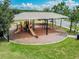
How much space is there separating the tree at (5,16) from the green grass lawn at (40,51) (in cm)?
Result: 245

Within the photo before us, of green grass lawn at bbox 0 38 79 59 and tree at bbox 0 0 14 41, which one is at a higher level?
tree at bbox 0 0 14 41

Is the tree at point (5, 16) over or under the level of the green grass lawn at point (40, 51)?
over

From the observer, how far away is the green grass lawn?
66.7 feet

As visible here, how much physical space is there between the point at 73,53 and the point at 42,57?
178 inches

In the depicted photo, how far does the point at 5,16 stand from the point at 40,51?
339 inches

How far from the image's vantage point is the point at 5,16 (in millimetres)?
26156

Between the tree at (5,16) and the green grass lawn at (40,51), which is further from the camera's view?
the tree at (5,16)

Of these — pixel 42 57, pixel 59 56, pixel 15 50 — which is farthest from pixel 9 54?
pixel 59 56

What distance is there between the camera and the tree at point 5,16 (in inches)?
1023

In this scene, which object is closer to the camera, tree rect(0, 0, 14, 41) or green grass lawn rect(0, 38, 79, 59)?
green grass lawn rect(0, 38, 79, 59)

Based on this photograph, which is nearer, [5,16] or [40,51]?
[40,51]

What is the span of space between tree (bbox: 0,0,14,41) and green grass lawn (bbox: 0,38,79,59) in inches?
96.5

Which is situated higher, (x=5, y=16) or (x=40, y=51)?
(x=5, y=16)

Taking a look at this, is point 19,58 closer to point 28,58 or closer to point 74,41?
point 28,58
